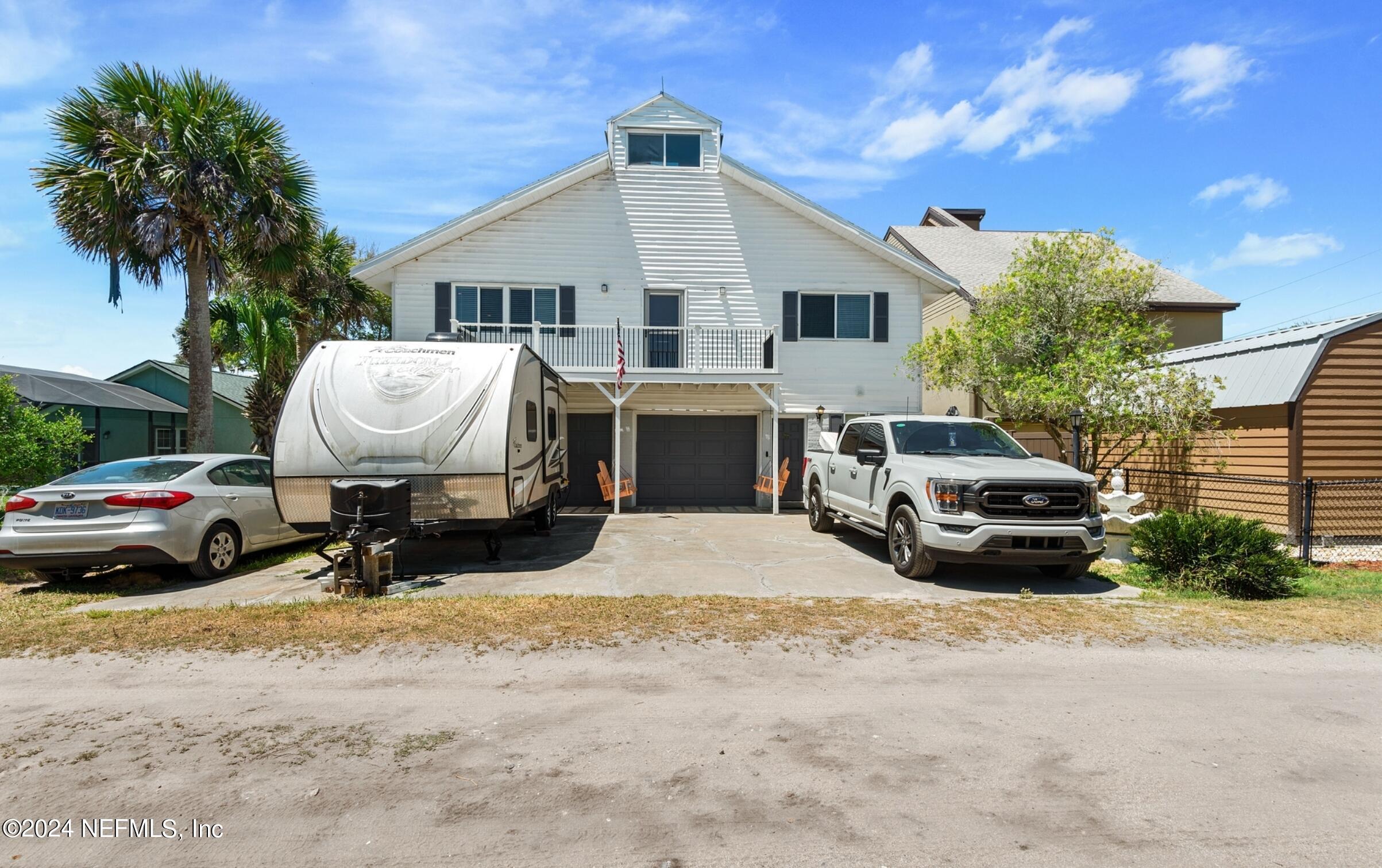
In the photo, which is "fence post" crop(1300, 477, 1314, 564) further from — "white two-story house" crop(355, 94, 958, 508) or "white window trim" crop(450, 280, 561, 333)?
"white window trim" crop(450, 280, 561, 333)

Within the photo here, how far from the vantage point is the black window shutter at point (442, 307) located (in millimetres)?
15828

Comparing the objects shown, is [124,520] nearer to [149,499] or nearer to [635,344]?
[149,499]

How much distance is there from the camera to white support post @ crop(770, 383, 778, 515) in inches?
588

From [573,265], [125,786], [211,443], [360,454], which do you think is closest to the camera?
[125,786]

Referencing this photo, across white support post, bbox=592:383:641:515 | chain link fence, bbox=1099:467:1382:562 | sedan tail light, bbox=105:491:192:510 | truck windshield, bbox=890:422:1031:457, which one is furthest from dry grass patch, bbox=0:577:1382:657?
white support post, bbox=592:383:641:515

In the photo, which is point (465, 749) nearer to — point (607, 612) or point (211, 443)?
point (607, 612)

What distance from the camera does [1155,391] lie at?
1118 centimetres

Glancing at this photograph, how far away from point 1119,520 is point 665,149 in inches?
482

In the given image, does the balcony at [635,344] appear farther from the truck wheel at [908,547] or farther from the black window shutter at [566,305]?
the truck wheel at [908,547]

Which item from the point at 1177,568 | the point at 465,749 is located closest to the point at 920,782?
the point at 465,749

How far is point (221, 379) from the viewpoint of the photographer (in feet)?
94.9

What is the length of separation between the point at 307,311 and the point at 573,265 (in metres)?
9.89

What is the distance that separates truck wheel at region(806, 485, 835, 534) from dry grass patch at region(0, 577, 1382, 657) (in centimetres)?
469

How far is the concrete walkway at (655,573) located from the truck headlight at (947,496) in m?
0.92
